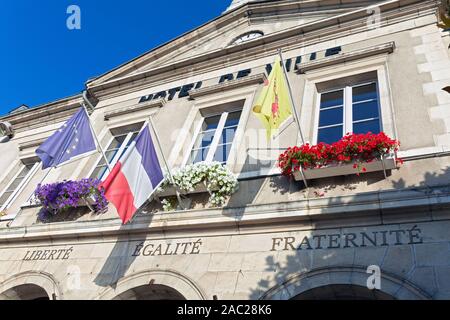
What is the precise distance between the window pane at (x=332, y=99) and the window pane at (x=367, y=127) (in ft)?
3.35

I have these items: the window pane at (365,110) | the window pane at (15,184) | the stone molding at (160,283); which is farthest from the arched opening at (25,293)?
the window pane at (365,110)

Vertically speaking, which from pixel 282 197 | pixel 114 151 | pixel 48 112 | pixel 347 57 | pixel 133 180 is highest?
pixel 48 112

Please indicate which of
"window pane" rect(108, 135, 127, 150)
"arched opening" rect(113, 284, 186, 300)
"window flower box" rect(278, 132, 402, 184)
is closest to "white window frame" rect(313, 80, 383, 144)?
"window flower box" rect(278, 132, 402, 184)

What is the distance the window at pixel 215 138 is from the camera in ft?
25.9

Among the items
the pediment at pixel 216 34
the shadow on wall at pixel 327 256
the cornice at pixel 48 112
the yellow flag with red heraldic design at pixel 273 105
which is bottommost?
the shadow on wall at pixel 327 256

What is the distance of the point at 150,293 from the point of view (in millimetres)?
6180

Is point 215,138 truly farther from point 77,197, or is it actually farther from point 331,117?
point 77,197

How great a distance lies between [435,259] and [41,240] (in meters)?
7.62

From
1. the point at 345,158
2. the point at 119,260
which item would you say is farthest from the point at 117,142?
the point at 345,158

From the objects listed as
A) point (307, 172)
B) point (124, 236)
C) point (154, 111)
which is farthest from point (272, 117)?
point (154, 111)

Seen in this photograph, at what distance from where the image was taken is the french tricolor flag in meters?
5.98

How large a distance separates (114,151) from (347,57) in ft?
22.0

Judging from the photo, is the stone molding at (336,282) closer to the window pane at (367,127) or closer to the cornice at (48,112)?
the window pane at (367,127)

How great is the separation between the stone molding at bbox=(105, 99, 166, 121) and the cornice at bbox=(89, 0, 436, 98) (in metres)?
1.26
